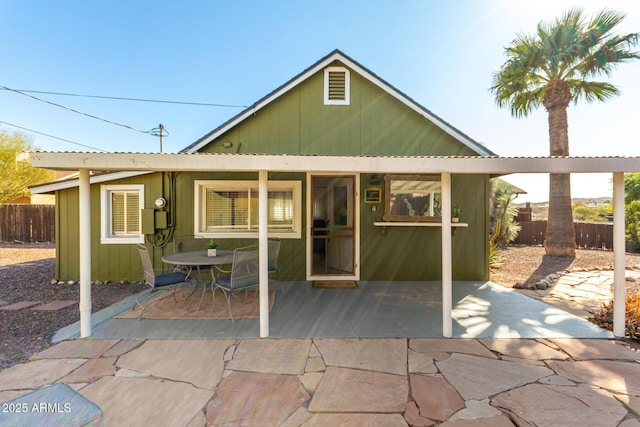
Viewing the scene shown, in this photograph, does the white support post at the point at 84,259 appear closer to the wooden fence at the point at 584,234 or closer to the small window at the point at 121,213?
the small window at the point at 121,213

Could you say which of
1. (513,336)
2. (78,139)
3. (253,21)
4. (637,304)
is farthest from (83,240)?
(78,139)

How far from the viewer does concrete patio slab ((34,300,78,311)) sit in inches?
184

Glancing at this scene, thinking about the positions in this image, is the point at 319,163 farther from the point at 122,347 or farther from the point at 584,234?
the point at 584,234

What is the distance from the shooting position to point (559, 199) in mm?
9625

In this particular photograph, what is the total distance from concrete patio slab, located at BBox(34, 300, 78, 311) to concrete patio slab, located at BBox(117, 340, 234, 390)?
8.43 feet

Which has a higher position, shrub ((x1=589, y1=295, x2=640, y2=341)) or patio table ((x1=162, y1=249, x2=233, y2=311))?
patio table ((x1=162, y1=249, x2=233, y2=311))

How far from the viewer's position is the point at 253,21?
10055 mm

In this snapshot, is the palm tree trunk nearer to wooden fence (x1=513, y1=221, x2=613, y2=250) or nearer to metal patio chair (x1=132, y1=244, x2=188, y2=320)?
wooden fence (x1=513, y1=221, x2=613, y2=250)

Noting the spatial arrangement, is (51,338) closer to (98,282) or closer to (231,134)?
(98,282)

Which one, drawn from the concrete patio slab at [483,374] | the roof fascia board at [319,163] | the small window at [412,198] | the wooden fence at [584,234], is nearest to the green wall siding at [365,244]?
the small window at [412,198]

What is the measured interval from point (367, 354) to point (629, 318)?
363 centimetres

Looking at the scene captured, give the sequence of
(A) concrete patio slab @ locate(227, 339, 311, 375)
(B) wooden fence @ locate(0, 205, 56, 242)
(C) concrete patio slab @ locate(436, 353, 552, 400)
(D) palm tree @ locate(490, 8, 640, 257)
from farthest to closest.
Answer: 1. (B) wooden fence @ locate(0, 205, 56, 242)
2. (D) palm tree @ locate(490, 8, 640, 257)
3. (A) concrete patio slab @ locate(227, 339, 311, 375)
4. (C) concrete patio slab @ locate(436, 353, 552, 400)

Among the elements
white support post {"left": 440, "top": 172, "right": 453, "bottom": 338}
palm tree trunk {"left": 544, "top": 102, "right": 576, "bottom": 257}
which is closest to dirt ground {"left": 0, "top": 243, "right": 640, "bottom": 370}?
palm tree trunk {"left": 544, "top": 102, "right": 576, "bottom": 257}

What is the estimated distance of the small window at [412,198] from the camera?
244 inches
